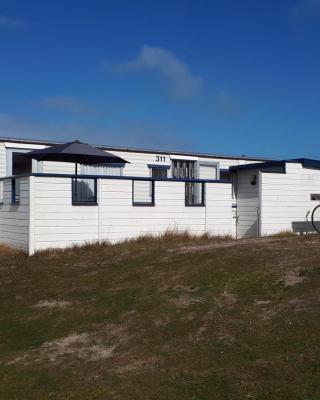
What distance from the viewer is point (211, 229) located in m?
14.9

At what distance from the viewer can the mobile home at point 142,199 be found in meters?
12.7

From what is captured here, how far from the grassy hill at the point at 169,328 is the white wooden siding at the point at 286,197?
5.21 m

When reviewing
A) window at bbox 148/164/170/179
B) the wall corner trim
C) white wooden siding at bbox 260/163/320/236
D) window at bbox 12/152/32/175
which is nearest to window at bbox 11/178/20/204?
the wall corner trim

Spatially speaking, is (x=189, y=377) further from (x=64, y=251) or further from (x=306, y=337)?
(x=64, y=251)

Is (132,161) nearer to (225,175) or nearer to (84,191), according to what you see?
(225,175)

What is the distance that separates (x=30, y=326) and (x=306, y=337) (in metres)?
3.57

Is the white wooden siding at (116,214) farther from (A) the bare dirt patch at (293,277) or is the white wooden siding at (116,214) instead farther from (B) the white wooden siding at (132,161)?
(A) the bare dirt patch at (293,277)

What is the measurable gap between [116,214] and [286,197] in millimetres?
5466

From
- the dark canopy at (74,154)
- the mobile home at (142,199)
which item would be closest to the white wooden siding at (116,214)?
the mobile home at (142,199)

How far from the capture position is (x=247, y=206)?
54.6ft

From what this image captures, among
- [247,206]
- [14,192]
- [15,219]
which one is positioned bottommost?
[15,219]


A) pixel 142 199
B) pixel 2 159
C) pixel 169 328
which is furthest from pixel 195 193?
pixel 169 328

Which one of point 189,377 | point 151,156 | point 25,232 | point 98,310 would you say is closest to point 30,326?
point 98,310

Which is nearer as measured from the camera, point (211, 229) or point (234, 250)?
point (234, 250)
